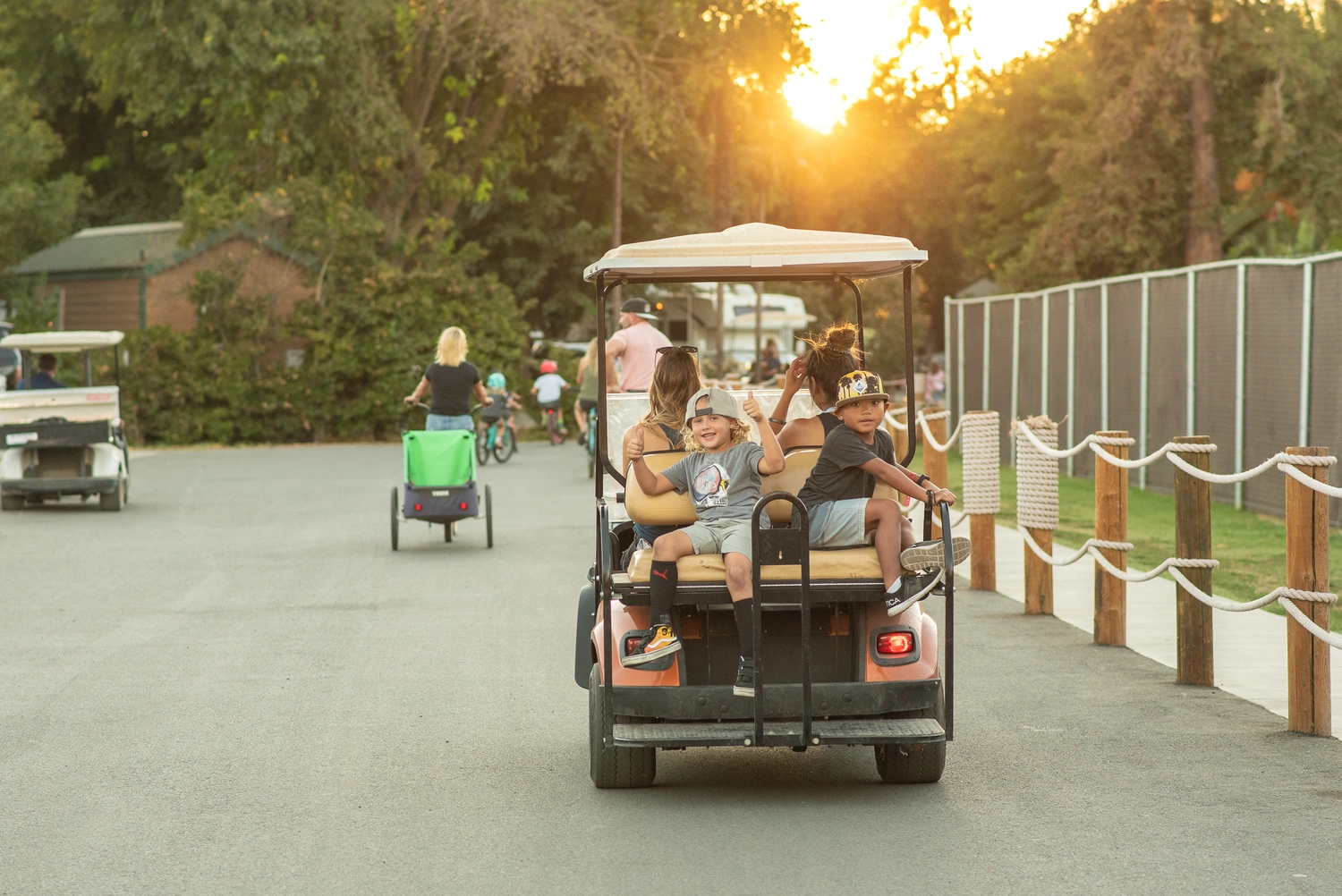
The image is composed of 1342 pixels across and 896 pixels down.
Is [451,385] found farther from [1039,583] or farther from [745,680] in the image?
[745,680]

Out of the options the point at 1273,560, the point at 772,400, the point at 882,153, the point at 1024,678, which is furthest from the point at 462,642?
the point at 882,153

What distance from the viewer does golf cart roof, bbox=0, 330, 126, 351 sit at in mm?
19359

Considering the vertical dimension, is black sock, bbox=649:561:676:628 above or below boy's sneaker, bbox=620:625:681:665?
above

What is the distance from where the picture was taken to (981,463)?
40.0 feet

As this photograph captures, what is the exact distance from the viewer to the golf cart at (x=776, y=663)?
628 cm

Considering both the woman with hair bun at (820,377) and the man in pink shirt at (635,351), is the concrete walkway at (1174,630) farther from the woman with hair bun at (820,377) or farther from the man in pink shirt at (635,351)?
Result: the man in pink shirt at (635,351)

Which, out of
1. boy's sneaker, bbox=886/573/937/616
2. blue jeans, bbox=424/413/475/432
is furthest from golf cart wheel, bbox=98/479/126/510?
boy's sneaker, bbox=886/573/937/616

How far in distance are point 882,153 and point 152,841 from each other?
8111cm

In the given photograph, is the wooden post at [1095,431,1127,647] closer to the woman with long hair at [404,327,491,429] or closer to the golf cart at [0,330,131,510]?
the woman with long hair at [404,327,491,429]

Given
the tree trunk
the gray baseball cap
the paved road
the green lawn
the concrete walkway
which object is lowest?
the paved road

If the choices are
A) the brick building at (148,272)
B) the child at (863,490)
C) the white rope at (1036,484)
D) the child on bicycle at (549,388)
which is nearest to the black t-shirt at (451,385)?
the white rope at (1036,484)

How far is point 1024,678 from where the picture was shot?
889 cm

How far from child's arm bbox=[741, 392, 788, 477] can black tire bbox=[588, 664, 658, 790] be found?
0.98 m

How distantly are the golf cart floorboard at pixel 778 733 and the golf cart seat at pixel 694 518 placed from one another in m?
0.51
